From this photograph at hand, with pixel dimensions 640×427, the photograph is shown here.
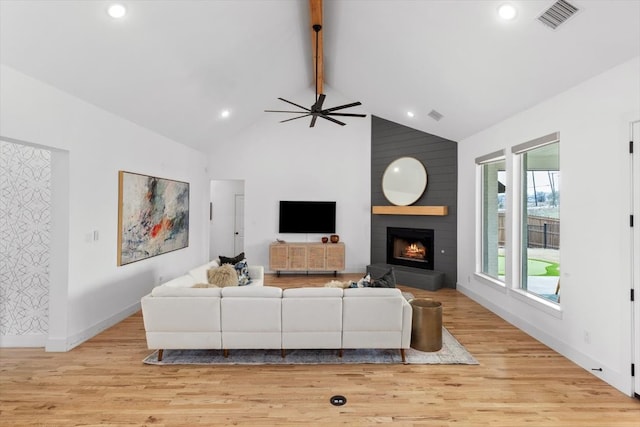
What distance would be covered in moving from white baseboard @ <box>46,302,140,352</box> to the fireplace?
528cm

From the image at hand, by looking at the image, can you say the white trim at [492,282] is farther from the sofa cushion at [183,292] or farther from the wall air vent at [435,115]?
the sofa cushion at [183,292]

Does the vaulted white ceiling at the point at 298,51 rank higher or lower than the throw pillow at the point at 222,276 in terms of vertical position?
higher

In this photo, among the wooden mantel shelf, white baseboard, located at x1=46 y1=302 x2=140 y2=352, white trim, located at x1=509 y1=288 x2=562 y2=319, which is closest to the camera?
white baseboard, located at x1=46 y1=302 x2=140 y2=352

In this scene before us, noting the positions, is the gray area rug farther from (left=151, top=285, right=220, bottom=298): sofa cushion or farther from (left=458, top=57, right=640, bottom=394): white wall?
(left=458, top=57, right=640, bottom=394): white wall

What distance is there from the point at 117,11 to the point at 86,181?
2.02 m

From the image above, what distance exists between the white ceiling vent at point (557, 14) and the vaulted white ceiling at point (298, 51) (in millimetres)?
50

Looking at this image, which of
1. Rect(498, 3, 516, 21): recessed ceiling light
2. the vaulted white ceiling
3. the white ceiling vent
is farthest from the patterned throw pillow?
the white ceiling vent

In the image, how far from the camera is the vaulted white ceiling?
2.96m

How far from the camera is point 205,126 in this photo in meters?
6.53

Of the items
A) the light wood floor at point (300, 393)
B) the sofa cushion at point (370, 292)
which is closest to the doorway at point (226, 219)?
the light wood floor at point (300, 393)

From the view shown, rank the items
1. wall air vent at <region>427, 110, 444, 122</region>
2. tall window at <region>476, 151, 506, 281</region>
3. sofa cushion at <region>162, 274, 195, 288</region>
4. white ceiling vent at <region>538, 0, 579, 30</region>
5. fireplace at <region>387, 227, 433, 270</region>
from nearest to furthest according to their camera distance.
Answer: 1. white ceiling vent at <region>538, 0, 579, 30</region>
2. sofa cushion at <region>162, 274, 195, 288</region>
3. tall window at <region>476, 151, 506, 281</region>
4. wall air vent at <region>427, 110, 444, 122</region>
5. fireplace at <region>387, 227, 433, 270</region>

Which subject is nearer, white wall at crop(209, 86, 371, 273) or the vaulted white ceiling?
the vaulted white ceiling

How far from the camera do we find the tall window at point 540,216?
13.5 feet

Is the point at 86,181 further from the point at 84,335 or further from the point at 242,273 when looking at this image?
the point at 242,273
